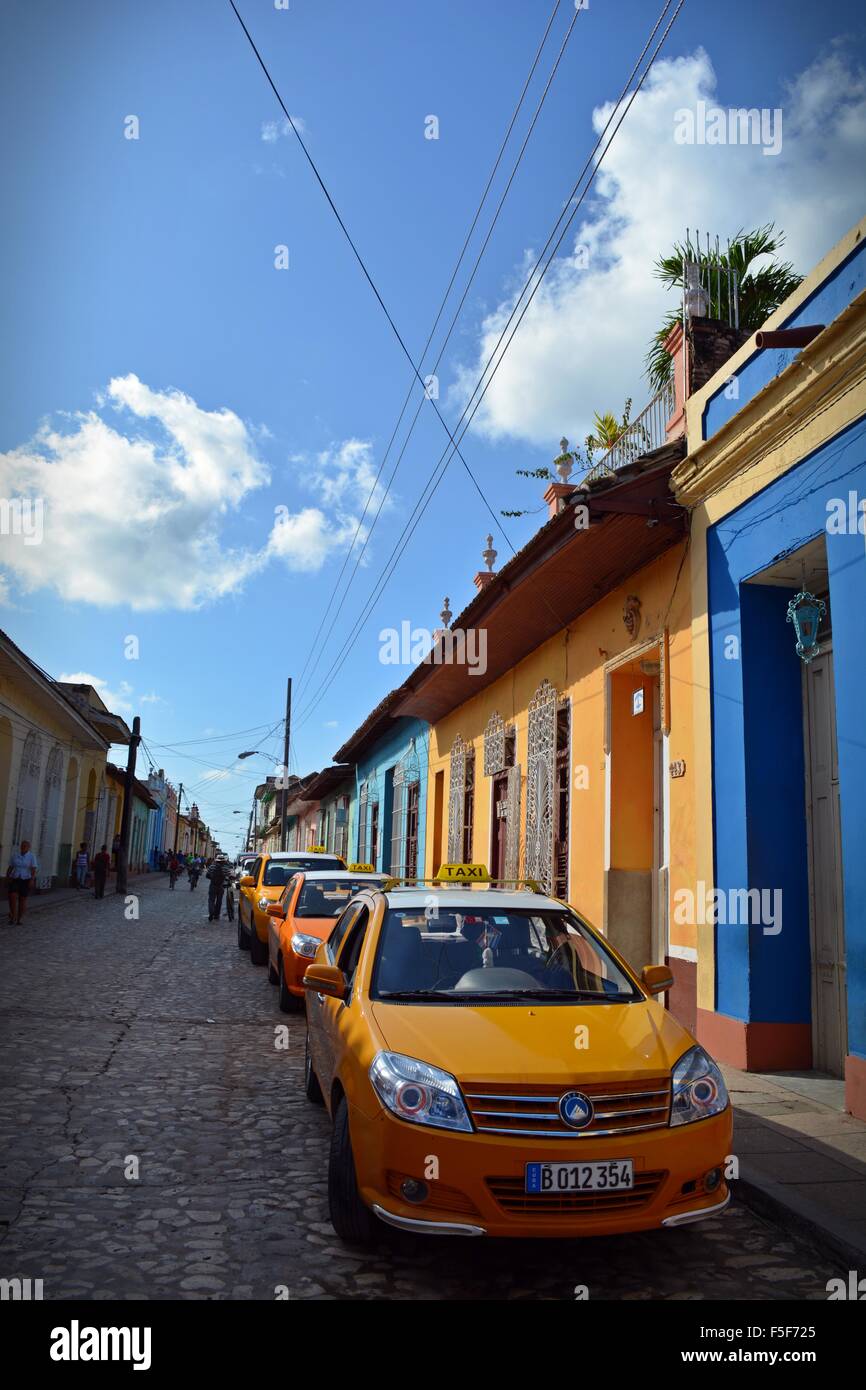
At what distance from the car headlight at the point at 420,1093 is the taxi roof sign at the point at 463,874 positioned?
298 cm

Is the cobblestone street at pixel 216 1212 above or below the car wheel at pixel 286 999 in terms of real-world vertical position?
below

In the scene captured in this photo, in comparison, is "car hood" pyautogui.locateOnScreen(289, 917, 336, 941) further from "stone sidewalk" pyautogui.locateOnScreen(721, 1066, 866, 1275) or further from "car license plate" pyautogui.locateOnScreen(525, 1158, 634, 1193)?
"car license plate" pyautogui.locateOnScreen(525, 1158, 634, 1193)

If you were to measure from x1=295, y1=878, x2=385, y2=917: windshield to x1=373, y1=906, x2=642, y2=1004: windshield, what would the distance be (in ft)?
17.0

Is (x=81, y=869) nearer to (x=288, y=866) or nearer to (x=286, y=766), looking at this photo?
(x=286, y=766)

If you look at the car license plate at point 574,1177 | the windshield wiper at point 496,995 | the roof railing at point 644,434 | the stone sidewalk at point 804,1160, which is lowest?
A: the stone sidewalk at point 804,1160

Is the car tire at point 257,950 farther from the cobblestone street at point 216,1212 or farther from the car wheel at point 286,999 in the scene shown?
the cobblestone street at point 216,1212

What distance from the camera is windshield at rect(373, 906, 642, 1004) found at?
4480 mm

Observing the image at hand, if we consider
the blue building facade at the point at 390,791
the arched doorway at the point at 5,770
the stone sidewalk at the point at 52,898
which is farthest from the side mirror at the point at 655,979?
the arched doorway at the point at 5,770

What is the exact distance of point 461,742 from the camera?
17656mm

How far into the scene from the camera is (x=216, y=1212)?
416 cm

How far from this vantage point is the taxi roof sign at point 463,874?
675 cm

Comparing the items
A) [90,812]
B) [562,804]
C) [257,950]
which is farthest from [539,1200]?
[90,812]
